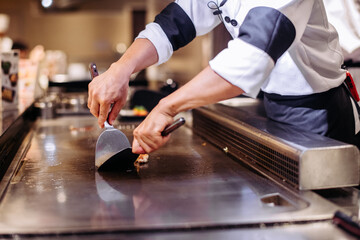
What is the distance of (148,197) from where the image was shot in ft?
3.27

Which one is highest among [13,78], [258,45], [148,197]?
[258,45]

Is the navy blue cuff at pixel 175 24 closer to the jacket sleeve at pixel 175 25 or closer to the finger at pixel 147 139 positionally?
the jacket sleeve at pixel 175 25

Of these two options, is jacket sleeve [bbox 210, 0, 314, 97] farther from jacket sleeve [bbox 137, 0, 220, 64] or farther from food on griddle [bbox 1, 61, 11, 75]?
food on griddle [bbox 1, 61, 11, 75]

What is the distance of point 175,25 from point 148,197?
2.41 ft

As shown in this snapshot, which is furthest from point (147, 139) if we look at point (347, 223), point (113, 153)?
point (347, 223)

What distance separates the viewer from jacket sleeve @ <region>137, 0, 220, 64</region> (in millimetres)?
1522

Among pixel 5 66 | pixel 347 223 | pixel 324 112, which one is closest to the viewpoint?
pixel 347 223

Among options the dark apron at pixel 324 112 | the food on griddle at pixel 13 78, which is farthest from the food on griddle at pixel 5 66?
the dark apron at pixel 324 112

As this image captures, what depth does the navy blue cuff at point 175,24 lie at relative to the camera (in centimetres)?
153

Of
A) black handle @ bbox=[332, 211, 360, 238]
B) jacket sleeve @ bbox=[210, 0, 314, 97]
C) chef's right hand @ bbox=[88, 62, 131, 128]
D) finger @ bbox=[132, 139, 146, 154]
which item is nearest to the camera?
black handle @ bbox=[332, 211, 360, 238]

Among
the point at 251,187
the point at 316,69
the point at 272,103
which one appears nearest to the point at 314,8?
the point at 316,69

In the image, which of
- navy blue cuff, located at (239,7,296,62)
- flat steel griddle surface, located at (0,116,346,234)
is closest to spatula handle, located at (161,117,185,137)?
flat steel griddle surface, located at (0,116,346,234)

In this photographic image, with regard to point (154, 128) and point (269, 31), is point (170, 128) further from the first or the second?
point (269, 31)

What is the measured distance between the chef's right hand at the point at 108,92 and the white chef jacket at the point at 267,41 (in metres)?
0.20
